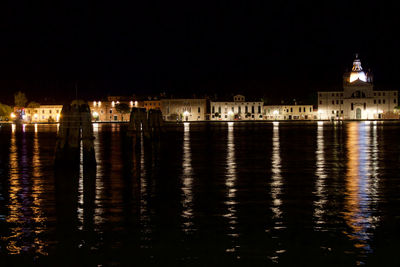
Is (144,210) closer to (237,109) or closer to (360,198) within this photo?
(360,198)

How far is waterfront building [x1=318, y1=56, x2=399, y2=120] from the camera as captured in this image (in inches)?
7175

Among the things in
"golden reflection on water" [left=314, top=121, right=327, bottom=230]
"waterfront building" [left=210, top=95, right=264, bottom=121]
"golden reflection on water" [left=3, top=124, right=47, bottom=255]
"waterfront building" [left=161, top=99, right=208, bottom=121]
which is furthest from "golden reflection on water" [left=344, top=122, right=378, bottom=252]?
"waterfront building" [left=161, top=99, right=208, bottom=121]

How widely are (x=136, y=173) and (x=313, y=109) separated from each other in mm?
169631

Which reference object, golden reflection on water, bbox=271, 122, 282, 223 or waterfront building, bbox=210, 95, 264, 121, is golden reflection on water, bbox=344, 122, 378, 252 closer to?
golden reflection on water, bbox=271, 122, 282, 223

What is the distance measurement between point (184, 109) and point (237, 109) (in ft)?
55.4

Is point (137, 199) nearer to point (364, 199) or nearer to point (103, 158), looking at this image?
point (364, 199)

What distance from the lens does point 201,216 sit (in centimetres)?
1414

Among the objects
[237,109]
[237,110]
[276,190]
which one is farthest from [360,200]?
[237,110]

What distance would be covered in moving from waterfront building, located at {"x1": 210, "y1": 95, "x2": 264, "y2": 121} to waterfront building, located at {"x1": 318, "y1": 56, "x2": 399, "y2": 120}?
21.3 meters

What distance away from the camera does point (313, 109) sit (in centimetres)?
18938

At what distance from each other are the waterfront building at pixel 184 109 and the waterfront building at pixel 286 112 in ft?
66.0

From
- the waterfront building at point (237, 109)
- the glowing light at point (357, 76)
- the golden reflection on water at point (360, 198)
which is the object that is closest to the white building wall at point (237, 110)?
the waterfront building at point (237, 109)

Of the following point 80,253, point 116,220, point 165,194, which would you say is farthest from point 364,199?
point 80,253

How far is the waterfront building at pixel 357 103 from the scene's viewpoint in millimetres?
182250
